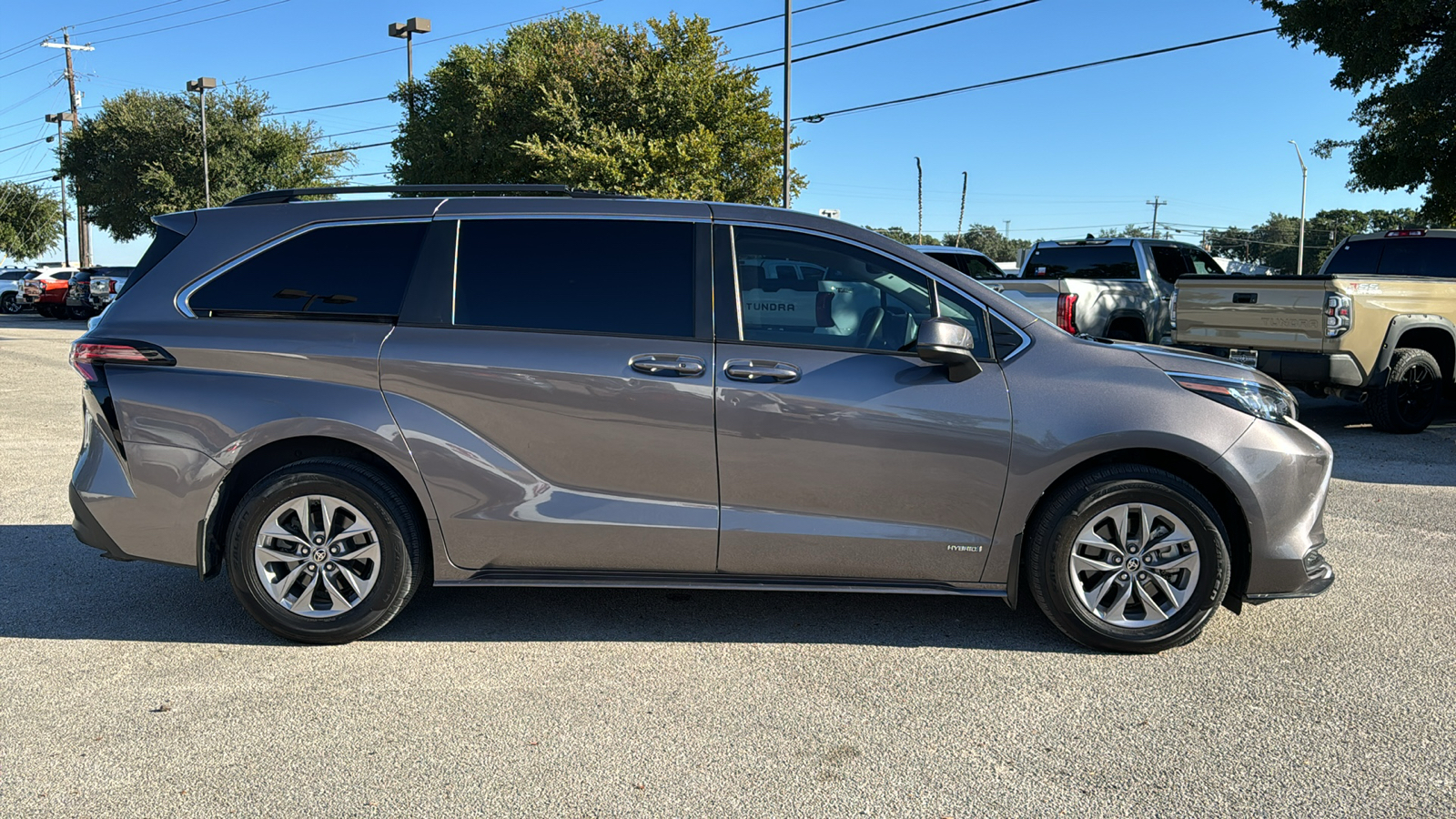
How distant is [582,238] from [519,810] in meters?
2.28

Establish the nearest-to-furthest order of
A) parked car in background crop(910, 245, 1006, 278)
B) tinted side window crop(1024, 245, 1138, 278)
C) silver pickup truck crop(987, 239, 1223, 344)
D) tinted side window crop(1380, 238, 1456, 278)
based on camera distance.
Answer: tinted side window crop(1380, 238, 1456, 278), silver pickup truck crop(987, 239, 1223, 344), parked car in background crop(910, 245, 1006, 278), tinted side window crop(1024, 245, 1138, 278)

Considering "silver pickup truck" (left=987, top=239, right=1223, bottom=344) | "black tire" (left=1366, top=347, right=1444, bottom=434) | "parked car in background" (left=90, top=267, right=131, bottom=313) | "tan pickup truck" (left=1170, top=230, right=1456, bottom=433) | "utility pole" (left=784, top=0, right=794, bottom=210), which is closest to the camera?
"tan pickup truck" (left=1170, top=230, right=1456, bottom=433)

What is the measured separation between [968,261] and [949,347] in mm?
12047

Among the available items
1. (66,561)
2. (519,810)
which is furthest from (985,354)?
(66,561)

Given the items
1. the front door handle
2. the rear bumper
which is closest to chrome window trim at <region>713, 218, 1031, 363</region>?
the front door handle

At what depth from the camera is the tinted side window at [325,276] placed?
14.4 ft

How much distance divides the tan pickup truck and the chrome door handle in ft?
24.7

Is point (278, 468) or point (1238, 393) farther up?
point (1238, 393)

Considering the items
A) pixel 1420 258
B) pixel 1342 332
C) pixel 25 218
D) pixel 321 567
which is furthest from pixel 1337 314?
pixel 25 218

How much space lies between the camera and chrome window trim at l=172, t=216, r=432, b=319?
4.40 metres

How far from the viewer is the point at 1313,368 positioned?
9.60 meters

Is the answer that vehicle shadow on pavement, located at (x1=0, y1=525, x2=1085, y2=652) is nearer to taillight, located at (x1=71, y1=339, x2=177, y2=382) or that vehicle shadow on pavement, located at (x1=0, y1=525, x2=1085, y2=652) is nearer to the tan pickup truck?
taillight, located at (x1=71, y1=339, x2=177, y2=382)

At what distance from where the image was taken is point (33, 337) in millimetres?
24734

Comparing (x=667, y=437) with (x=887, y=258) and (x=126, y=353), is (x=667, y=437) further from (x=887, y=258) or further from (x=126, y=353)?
(x=126, y=353)
